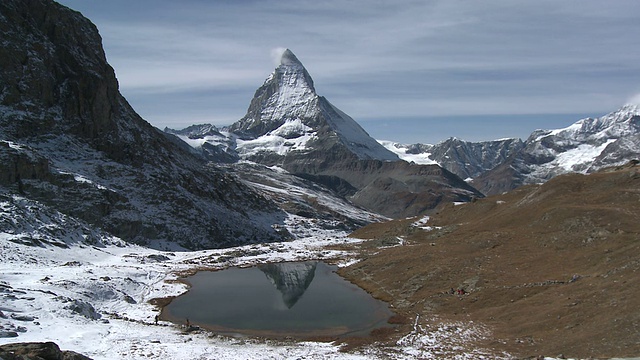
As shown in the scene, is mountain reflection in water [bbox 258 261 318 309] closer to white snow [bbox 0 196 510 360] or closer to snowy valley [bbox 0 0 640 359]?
snowy valley [bbox 0 0 640 359]

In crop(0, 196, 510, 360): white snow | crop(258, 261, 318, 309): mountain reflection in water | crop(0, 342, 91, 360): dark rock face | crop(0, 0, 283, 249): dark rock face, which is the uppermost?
crop(0, 0, 283, 249): dark rock face

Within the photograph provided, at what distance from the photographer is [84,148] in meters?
150

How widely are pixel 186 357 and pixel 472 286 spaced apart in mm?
36547

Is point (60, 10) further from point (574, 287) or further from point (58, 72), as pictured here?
point (574, 287)

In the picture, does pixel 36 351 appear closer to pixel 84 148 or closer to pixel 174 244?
pixel 174 244

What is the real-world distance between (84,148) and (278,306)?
107672 millimetres

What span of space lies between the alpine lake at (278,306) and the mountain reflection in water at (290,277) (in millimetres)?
135

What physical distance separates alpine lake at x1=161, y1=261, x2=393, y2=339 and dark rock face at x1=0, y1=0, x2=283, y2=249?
5048 cm

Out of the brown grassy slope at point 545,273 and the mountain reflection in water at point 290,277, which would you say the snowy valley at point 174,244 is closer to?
the brown grassy slope at point 545,273

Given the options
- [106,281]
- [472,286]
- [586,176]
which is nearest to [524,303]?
[472,286]

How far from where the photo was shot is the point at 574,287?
50344 mm

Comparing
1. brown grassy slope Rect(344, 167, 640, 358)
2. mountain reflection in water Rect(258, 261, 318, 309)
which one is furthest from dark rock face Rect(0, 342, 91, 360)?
mountain reflection in water Rect(258, 261, 318, 309)

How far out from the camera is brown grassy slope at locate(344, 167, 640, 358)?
39750 millimetres

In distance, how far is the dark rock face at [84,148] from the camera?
420 ft
